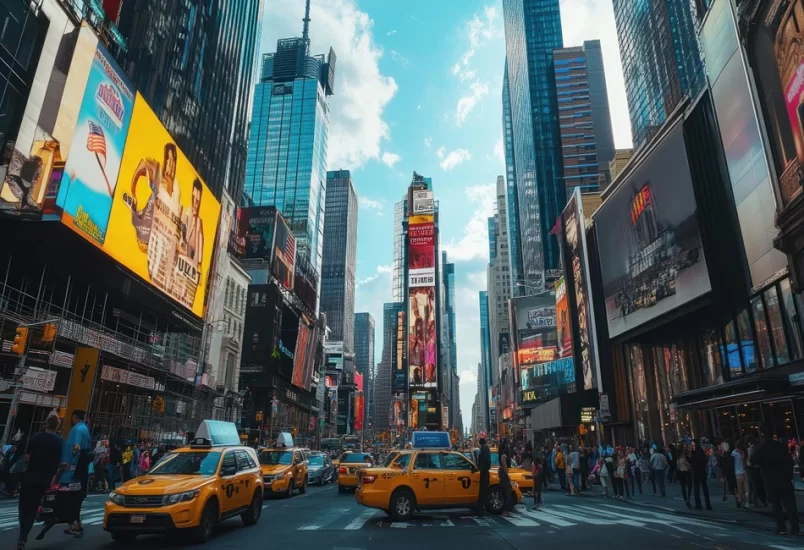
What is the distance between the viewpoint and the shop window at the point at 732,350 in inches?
1088

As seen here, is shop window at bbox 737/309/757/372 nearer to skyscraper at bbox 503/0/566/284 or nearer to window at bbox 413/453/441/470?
window at bbox 413/453/441/470

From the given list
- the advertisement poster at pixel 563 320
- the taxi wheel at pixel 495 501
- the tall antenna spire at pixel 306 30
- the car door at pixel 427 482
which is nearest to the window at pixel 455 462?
the car door at pixel 427 482

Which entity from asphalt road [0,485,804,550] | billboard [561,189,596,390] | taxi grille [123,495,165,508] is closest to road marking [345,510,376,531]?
asphalt road [0,485,804,550]

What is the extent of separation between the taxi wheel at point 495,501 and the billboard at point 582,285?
3293 centimetres

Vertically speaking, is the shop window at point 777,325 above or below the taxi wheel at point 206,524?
above

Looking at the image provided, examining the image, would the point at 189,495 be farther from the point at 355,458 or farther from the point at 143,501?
the point at 355,458

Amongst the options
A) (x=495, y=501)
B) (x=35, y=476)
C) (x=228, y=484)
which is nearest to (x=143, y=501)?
(x=35, y=476)

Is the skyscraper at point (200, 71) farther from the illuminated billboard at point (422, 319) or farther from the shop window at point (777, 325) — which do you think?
the illuminated billboard at point (422, 319)

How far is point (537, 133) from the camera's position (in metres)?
118

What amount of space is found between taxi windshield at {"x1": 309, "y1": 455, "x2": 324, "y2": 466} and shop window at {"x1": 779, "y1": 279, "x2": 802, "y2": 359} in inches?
901

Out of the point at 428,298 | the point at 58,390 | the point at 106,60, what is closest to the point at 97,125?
the point at 106,60

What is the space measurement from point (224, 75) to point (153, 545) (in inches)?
2304

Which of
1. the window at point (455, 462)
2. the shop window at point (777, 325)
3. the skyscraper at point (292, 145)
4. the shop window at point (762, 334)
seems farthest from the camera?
the skyscraper at point (292, 145)

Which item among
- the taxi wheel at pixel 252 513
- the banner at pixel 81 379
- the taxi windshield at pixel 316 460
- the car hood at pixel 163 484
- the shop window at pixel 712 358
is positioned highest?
the shop window at pixel 712 358
